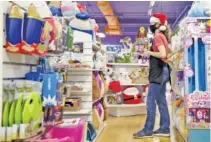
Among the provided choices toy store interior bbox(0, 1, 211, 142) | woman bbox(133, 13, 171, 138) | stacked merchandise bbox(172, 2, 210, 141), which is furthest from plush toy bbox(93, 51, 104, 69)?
stacked merchandise bbox(172, 2, 210, 141)

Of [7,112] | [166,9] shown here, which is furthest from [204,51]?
[166,9]

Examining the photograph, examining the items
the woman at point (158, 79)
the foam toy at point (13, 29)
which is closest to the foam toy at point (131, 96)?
the woman at point (158, 79)

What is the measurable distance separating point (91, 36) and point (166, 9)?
7718 millimetres

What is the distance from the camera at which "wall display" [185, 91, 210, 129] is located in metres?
2.56

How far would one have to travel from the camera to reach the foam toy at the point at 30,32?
160 cm

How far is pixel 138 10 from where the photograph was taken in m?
10.9

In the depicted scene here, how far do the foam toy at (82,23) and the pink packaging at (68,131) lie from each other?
1.66m

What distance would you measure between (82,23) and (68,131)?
6.06ft

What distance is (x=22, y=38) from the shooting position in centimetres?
159

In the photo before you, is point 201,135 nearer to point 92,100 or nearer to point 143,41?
point 92,100

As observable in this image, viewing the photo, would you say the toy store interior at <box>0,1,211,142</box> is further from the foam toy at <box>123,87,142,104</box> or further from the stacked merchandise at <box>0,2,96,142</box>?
the foam toy at <box>123,87,142,104</box>

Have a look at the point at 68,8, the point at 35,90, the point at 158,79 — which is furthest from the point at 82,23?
the point at 35,90

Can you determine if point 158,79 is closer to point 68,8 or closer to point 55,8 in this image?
point 68,8

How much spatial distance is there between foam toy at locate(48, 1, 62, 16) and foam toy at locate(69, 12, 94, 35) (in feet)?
0.76
